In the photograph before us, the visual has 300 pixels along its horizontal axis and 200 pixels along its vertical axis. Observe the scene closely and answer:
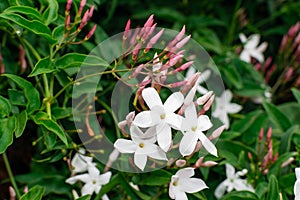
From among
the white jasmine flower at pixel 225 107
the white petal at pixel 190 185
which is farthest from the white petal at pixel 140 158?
the white jasmine flower at pixel 225 107

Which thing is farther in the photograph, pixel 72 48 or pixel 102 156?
pixel 72 48

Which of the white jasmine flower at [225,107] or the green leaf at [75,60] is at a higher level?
the green leaf at [75,60]

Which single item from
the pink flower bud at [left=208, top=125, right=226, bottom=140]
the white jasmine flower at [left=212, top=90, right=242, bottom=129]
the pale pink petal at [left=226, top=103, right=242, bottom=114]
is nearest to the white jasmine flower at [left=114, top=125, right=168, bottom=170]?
the pink flower bud at [left=208, top=125, right=226, bottom=140]

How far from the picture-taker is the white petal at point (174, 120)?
1.11 meters

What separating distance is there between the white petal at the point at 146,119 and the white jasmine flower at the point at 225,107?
1.88ft

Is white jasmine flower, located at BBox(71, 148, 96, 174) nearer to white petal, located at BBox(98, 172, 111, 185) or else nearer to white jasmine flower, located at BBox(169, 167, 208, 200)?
white petal, located at BBox(98, 172, 111, 185)

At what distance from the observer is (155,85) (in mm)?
1195

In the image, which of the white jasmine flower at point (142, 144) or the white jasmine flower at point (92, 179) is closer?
the white jasmine flower at point (142, 144)

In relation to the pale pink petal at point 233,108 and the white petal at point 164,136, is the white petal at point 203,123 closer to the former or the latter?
the white petal at point 164,136

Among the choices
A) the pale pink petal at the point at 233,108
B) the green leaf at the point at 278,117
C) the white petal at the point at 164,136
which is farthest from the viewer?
the pale pink petal at the point at 233,108

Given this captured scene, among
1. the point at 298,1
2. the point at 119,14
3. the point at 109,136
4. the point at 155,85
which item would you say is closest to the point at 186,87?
the point at 155,85

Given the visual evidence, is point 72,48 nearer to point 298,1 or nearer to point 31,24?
point 31,24

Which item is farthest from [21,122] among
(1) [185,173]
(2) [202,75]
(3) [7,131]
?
(2) [202,75]

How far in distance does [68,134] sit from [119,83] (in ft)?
0.65
